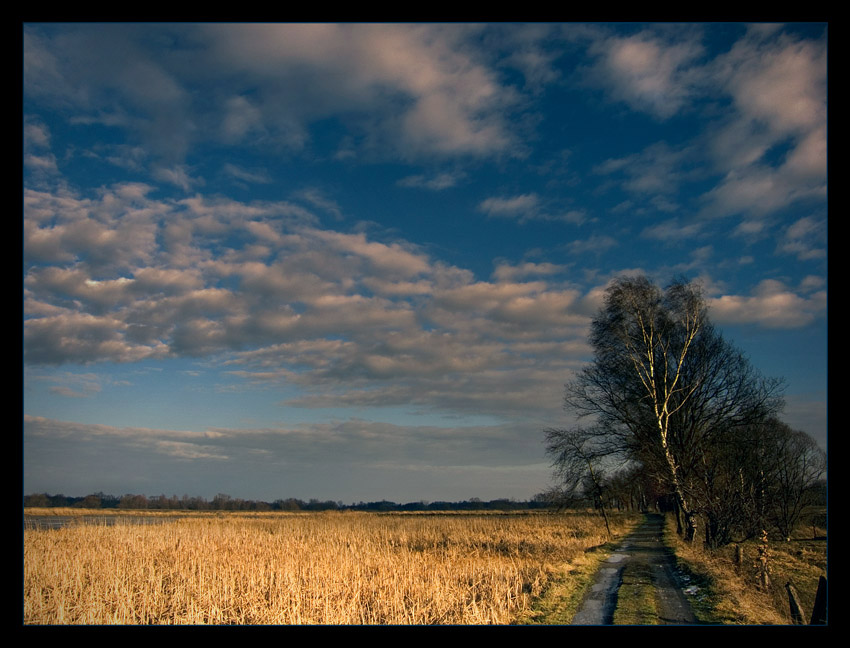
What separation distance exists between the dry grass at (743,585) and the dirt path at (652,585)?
41cm

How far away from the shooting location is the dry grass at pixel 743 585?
1039cm

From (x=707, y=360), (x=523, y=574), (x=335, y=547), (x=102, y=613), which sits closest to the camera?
(x=102, y=613)

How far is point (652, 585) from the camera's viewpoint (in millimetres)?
13594

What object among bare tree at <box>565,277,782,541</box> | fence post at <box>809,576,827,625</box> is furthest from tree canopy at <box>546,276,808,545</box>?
fence post at <box>809,576,827,625</box>

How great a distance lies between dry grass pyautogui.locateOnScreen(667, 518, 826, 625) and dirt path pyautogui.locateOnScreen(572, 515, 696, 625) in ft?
1.35

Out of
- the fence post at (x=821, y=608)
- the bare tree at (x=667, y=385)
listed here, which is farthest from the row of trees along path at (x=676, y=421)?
the fence post at (x=821, y=608)

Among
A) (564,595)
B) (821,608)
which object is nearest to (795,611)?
(821,608)

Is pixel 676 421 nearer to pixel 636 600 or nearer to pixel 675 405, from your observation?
pixel 675 405

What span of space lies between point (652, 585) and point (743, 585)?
1940mm

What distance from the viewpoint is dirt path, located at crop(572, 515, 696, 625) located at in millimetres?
Answer: 10320
